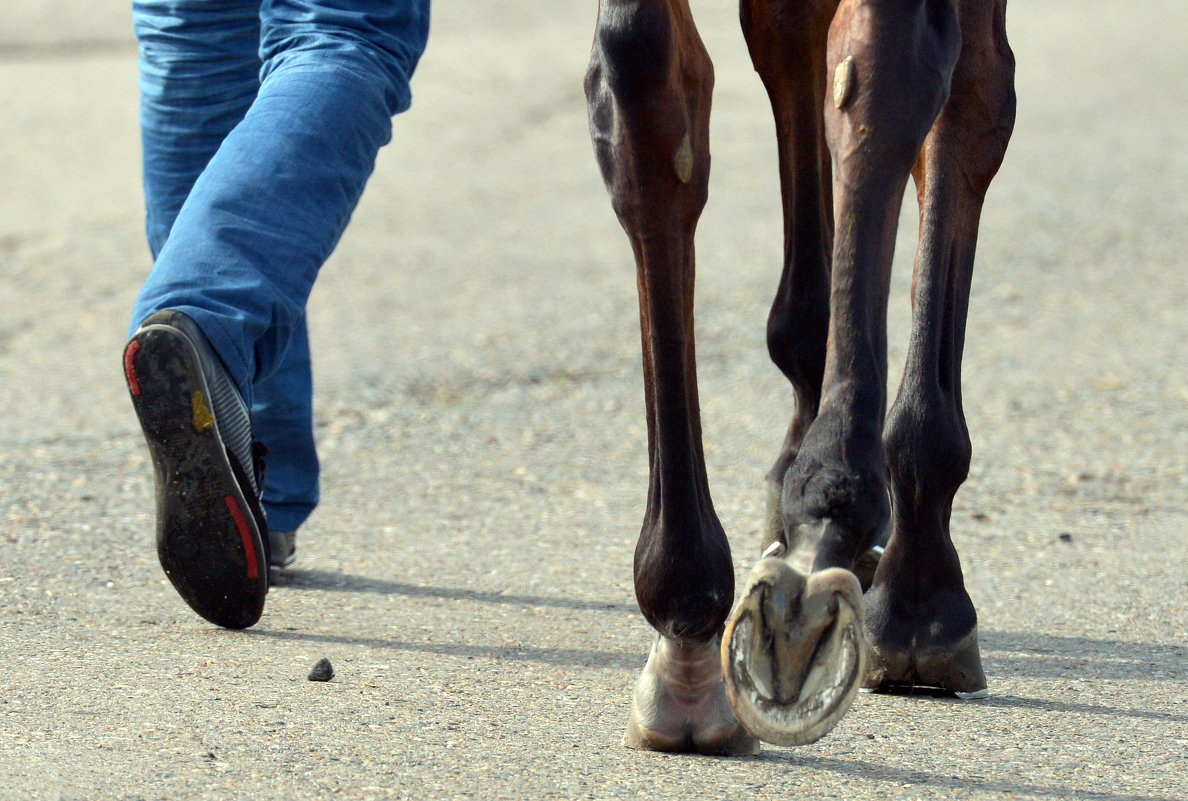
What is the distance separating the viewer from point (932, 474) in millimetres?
2564

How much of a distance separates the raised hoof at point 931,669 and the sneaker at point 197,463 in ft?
3.57

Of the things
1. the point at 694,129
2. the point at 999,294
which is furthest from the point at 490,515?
the point at 999,294

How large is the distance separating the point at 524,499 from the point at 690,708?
1.94 metres

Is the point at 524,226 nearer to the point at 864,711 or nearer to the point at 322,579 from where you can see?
the point at 322,579

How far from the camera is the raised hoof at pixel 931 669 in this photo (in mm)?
2549

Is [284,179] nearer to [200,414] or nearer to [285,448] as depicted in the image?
[200,414]

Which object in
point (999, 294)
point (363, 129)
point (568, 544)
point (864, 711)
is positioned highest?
point (363, 129)

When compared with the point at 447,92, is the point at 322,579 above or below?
above

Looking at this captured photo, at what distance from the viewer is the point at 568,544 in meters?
3.73

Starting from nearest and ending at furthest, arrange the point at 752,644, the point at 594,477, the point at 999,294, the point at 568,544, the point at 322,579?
the point at 752,644 → the point at 322,579 → the point at 568,544 → the point at 594,477 → the point at 999,294

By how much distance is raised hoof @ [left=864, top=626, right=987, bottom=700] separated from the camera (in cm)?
255

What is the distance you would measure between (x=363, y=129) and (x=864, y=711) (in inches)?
55.5

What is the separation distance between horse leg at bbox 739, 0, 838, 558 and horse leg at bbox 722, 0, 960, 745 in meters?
0.82

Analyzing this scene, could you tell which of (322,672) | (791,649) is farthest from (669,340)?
(322,672)
